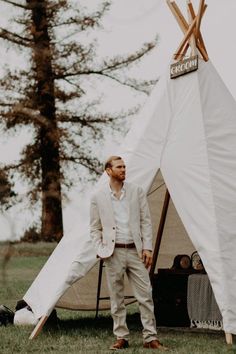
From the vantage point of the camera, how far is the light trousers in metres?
7.41

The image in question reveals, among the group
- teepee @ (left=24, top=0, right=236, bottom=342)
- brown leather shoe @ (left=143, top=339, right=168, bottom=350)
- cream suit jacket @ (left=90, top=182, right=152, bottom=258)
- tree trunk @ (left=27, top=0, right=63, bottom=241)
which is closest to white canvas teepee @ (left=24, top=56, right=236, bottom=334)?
teepee @ (left=24, top=0, right=236, bottom=342)

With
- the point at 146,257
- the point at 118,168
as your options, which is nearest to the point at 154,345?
the point at 146,257

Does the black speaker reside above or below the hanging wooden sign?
below

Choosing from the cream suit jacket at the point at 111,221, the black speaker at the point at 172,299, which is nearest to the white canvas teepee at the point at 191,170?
the cream suit jacket at the point at 111,221

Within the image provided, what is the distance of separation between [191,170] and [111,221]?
4.22 feet

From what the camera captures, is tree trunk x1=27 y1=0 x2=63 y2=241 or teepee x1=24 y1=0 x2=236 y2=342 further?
tree trunk x1=27 y1=0 x2=63 y2=241

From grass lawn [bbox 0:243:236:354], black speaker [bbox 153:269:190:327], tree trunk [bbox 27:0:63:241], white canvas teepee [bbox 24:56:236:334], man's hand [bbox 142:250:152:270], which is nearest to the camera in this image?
man's hand [bbox 142:250:152:270]

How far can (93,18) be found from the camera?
73.3 ft

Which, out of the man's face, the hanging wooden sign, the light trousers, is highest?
the hanging wooden sign

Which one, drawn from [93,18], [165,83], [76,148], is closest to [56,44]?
[93,18]

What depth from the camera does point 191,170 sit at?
837cm

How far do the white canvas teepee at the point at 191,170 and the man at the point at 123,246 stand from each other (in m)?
0.72

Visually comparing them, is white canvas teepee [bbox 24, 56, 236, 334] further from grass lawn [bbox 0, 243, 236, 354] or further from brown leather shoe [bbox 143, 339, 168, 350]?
brown leather shoe [bbox 143, 339, 168, 350]

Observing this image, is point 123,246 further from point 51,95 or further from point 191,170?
point 51,95
